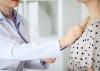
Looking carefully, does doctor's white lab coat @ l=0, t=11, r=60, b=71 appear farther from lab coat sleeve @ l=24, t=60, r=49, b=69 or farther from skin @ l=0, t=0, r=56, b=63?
lab coat sleeve @ l=24, t=60, r=49, b=69

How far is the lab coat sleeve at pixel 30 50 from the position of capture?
83 centimetres

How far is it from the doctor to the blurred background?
75 centimetres

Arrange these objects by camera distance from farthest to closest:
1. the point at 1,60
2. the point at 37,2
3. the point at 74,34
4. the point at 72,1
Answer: the point at 37,2 < the point at 72,1 < the point at 1,60 < the point at 74,34

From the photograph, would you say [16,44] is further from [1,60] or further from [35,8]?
[35,8]

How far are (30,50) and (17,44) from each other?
58 mm

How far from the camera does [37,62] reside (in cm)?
117

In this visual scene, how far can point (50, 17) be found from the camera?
6.74ft

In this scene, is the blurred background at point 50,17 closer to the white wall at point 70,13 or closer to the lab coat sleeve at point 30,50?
the white wall at point 70,13

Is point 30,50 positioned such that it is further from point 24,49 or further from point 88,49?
point 88,49

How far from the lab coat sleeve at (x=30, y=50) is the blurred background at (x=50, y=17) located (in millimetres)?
920

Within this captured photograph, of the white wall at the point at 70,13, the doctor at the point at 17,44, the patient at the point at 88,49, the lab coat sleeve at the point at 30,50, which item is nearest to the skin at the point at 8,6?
the doctor at the point at 17,44

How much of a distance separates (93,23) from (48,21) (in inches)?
38.7

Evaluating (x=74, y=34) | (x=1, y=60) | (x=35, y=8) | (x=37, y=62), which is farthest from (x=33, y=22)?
(x=74, y=34)

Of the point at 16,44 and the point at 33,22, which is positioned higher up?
the point at 16,44
